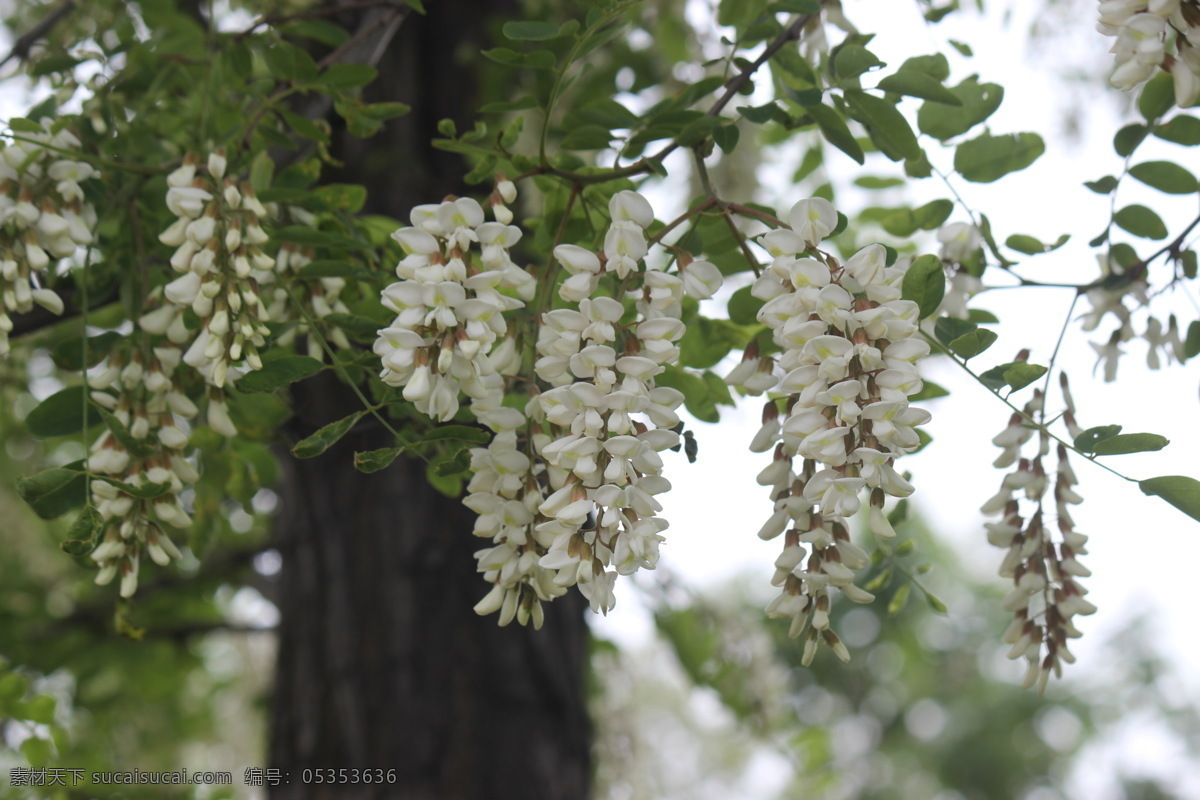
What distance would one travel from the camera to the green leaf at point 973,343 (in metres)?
0.80

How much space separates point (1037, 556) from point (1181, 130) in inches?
21.6

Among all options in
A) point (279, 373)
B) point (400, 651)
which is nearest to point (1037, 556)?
point (279, 373)

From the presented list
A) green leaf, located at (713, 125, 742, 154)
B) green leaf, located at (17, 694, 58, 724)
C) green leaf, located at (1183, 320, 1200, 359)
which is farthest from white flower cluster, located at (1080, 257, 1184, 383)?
green leaf, located at (17, 694, 58, 724)

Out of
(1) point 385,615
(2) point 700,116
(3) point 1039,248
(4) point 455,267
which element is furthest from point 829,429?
(1) point 385,615

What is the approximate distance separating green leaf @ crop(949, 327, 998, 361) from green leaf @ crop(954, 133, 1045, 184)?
1.29 feet

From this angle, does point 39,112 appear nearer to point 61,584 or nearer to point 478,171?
point 478,171

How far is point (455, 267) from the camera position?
2.42 ft

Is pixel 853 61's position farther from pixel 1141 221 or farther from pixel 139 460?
pixel 139 460

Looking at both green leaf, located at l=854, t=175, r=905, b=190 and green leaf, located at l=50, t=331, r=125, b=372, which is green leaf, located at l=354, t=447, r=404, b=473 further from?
green leaf, located at l=854, t=175, r=905, b=190

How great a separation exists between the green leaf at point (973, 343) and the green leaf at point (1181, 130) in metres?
0.50

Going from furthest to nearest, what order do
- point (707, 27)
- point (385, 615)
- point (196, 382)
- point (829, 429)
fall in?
point (707, 27) → point (385, 615) → point (196, 382) → point (829, 429)

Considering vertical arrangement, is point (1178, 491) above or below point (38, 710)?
above

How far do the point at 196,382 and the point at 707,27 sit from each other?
178 cm

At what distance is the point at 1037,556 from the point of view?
962 mm
